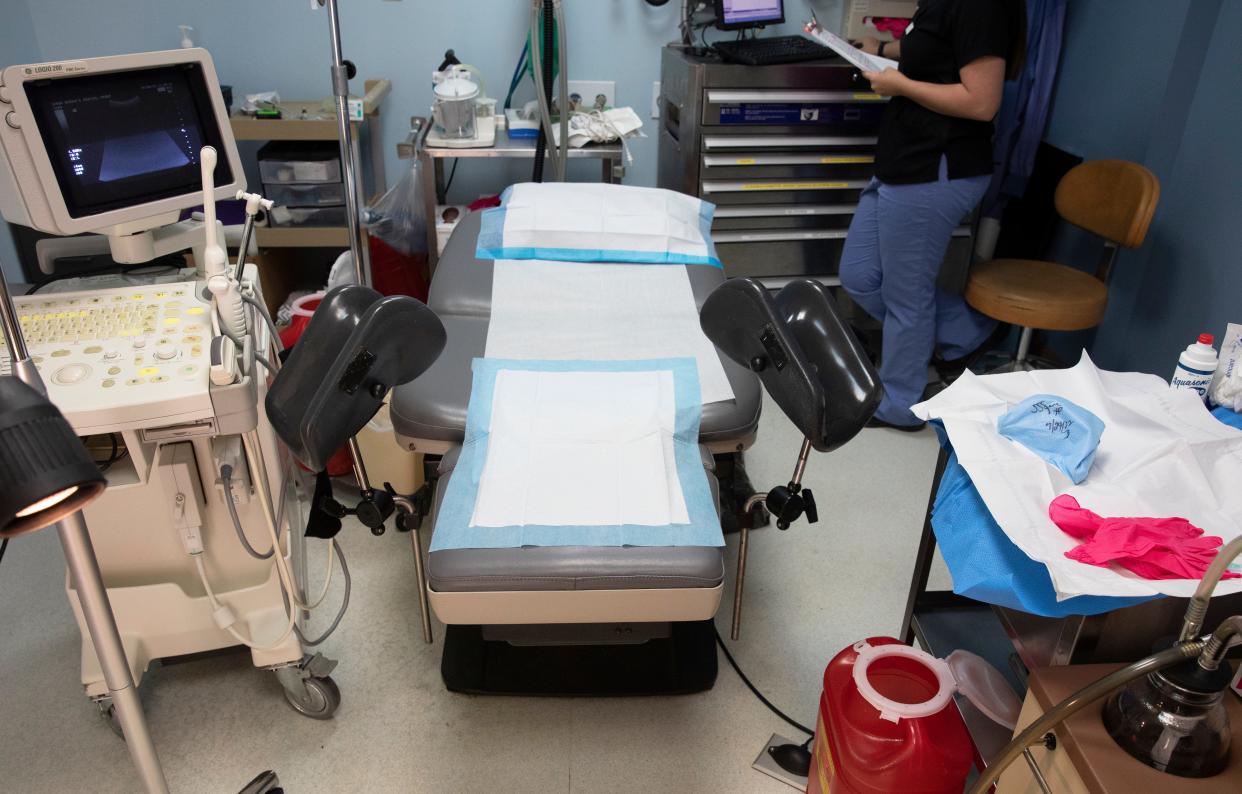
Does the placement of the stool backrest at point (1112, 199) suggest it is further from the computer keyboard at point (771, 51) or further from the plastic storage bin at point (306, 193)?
the plastic storage bin at point (306, 193)

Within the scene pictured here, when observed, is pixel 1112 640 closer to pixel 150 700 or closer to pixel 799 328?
pixel 799 328

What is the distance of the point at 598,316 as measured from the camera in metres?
2.12

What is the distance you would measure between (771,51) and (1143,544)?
2144 mm

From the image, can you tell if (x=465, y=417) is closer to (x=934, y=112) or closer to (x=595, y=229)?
(x=595, y=229)

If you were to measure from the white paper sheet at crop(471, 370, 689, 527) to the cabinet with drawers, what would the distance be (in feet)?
4.14

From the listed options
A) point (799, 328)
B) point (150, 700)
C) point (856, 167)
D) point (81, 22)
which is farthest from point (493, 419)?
point (81, 22)

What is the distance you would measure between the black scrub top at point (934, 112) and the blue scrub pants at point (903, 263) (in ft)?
0.12

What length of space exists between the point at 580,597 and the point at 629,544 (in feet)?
0.37

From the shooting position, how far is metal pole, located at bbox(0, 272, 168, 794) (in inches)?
37.9

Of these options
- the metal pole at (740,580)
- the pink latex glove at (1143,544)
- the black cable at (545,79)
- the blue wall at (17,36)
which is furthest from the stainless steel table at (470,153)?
the pink latex glove at (1143,544)

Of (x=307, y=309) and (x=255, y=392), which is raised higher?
(x=255, y=392)

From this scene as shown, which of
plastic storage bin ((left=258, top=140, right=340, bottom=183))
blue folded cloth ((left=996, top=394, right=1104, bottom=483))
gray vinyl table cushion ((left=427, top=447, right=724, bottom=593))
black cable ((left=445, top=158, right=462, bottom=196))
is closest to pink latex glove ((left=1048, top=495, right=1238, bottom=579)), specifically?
blue folded cloth ((left=996, top=394, right=1104, bottom=483))

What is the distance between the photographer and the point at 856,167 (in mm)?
2980

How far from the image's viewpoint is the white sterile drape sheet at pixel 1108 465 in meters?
1.08
